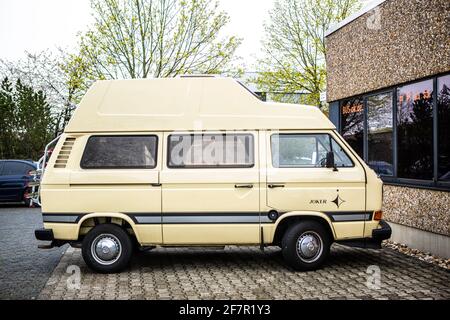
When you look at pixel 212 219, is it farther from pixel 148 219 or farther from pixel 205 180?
pixel 148 219

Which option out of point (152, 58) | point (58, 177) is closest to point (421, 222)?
point (58, 177)

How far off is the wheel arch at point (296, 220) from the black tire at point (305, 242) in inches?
2.7

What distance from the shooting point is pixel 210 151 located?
26.3ft

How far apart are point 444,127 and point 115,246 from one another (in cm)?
533

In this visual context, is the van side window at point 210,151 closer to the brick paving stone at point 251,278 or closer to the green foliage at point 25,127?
the brick paving stone at point 251,278

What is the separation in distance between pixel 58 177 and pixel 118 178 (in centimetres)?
83

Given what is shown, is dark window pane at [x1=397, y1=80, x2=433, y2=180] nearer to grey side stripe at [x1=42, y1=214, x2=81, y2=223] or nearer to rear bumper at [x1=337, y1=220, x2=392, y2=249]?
rear bumper at [x1=337, y1=220, x2=392, y2=249]

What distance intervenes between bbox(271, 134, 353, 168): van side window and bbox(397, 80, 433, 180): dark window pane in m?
2.36

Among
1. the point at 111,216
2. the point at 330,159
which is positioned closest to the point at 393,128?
the point at 330,159

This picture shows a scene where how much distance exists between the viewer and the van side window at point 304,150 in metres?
8.04

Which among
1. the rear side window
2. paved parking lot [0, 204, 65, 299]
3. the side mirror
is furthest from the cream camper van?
the rear side window

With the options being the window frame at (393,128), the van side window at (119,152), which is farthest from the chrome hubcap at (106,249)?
the window frame at (393,128)

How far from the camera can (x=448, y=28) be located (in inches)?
347

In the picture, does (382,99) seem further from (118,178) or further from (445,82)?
(118,178)
